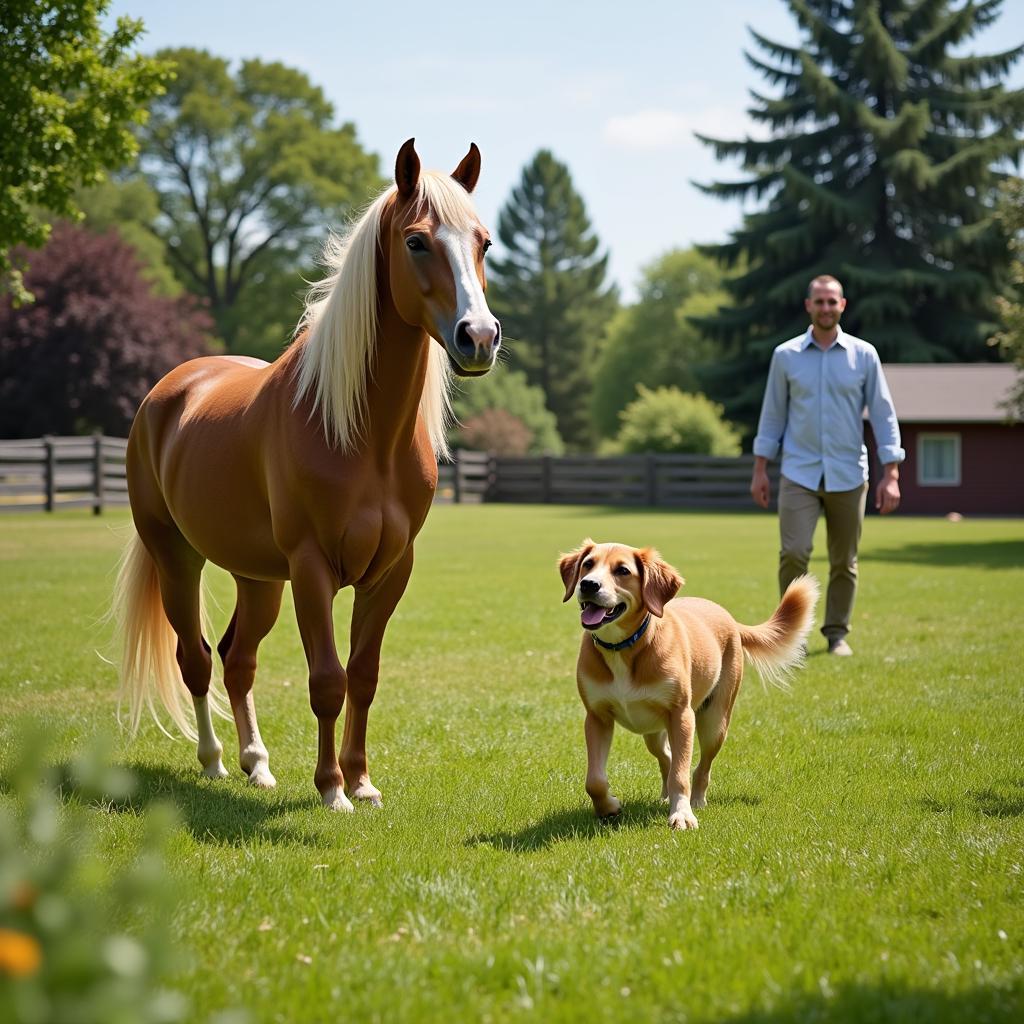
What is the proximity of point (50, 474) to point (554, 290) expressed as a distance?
55609 mm

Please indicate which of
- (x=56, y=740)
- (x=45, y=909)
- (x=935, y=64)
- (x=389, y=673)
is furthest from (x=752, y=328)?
(x=45, y=909)

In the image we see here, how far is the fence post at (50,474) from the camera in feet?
111

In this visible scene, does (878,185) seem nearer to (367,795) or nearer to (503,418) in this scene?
(503,418)

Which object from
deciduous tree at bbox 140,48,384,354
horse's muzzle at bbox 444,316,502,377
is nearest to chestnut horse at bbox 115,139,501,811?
horse's muzzle at bbox 444,316,502,377

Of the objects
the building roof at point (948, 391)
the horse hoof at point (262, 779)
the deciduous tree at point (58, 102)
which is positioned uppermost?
the deciduous tree at point (58, 102)

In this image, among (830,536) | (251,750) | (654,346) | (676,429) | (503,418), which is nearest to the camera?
(251,750)

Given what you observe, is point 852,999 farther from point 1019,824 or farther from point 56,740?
point 56,740

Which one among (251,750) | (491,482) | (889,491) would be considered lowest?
(251,750)

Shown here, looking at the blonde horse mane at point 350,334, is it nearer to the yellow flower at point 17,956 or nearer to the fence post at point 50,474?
the yellow flower at point 17,956

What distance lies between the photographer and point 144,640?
7078 mm

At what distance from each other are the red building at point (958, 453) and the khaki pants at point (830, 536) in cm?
3118

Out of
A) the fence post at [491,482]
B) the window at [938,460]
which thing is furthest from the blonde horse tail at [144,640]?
the fence post at [491,482]

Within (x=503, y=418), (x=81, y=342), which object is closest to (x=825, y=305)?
(x=81, y=342)

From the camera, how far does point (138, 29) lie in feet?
57.1
